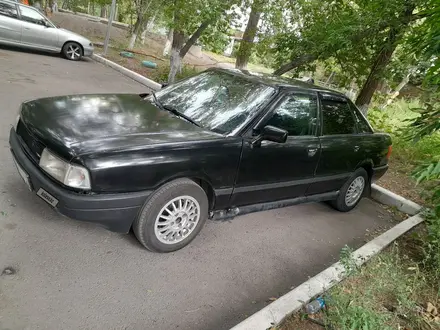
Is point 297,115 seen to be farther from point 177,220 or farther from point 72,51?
point 72,51

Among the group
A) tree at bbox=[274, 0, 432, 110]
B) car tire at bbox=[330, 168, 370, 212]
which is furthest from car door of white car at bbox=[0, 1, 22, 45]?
car tire at bbox=[330, 168, 370, 212]

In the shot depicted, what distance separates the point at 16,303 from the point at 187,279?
1231 millimetres

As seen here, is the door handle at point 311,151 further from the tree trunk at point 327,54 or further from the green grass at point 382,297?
the tree trunk at point 327,54

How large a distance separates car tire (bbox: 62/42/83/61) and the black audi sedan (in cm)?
806

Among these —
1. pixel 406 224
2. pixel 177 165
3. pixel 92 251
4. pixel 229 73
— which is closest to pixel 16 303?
pixel 92 251

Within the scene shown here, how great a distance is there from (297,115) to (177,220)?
173 cm

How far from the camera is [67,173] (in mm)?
2434

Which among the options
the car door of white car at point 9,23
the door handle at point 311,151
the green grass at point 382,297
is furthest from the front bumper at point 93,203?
the car door of white car at point 9,23

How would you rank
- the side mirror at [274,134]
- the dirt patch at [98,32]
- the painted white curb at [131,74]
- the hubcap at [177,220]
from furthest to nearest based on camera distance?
the dirt patch at [98,32]
the painted white curb at [131,74]
the side mirror at [274,134]
the hubcap at [177,220]

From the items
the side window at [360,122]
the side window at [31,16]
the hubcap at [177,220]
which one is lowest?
the hubcap at [177,220]

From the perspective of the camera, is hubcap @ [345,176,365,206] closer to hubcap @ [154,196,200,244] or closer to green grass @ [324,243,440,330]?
green grass @ [324,243,440,330]

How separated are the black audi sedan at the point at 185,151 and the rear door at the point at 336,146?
0.6 inches

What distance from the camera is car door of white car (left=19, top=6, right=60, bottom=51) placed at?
31.0ft

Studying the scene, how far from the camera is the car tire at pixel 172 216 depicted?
9.00 feet
